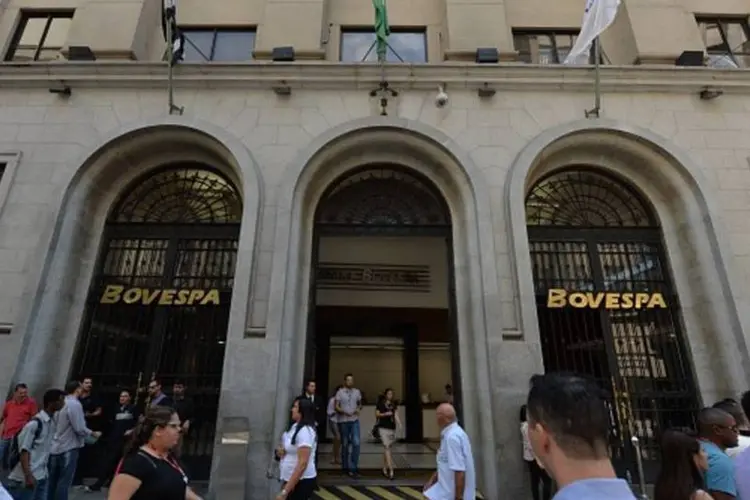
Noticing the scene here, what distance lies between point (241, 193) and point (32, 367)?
5.46 meters

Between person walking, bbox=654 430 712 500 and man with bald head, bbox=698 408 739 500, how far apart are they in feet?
0.30

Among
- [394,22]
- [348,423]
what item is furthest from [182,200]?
[394,22]

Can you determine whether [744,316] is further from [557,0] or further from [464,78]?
[557,0]

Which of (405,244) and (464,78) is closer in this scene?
(464,78)

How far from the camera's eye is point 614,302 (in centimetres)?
984

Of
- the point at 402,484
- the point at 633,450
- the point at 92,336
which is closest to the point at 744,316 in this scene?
the point at 633,450

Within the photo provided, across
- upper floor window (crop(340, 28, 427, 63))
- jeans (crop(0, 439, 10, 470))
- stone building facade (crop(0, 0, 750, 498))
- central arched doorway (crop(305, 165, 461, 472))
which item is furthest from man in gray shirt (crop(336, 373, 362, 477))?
upper floor window (crop(340, 28, 427, 63))

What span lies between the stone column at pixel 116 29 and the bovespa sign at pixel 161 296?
615 centimetres

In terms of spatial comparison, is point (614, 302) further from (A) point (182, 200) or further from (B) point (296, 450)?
(A) point (182, 200)

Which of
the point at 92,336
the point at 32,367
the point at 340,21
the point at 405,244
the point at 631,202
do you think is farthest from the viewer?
the point at 405,244

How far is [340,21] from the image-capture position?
1278cm

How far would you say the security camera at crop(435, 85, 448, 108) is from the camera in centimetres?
1051

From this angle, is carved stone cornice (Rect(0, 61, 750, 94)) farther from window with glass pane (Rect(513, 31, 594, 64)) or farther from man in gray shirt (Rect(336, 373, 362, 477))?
man in gray shirt (Rect(336, 373, 362, 477))

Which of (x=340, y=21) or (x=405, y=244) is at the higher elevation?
(x=340, y=21)
